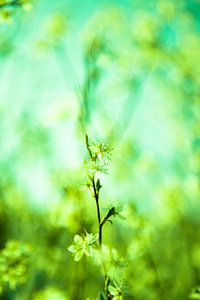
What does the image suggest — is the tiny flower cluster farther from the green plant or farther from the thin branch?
the thin branch

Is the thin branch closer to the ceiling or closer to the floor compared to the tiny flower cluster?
closer to the ceiling

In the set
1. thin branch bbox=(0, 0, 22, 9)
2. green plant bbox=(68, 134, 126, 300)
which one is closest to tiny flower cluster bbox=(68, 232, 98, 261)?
green plant bbox=(68, 134, 126, 300)

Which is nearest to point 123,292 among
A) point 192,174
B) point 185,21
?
point 192,174

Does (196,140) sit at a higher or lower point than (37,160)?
lower

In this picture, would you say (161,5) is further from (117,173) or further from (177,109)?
(117,173)

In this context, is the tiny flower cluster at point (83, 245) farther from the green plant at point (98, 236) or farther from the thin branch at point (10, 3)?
the thin branch at point (10, 3)

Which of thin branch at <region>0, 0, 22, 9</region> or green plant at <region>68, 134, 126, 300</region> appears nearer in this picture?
green plant at <region>68, 134, 126, 300</region>

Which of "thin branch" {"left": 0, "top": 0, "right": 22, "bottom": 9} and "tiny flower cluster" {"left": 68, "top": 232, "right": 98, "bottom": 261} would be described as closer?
"tiny flower cluster" {"left": 68, "top": 232, "right": 98, "bottom": 261}

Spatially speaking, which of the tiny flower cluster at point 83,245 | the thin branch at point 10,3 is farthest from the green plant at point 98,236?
the thin branch at point 10,3

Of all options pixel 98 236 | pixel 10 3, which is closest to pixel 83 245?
pixel 98 236

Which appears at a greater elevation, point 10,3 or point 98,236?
point 10,3

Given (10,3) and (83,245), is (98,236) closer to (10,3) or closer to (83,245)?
(83,245)
